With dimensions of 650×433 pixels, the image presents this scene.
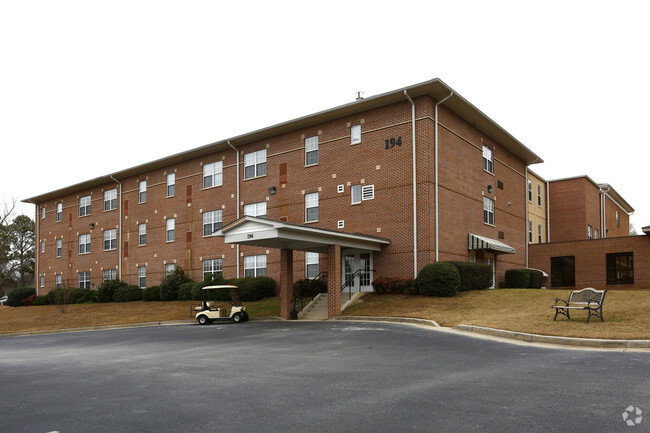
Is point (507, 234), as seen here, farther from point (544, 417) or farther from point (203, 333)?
point (544, 417)

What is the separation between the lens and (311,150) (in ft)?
97.2

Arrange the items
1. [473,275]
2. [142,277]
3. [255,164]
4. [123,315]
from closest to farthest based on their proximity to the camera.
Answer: [473,275]
[123,315]
[255,164]
[142,277]

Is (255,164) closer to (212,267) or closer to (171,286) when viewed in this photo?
(212,267)

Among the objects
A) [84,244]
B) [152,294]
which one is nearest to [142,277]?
[152,294]

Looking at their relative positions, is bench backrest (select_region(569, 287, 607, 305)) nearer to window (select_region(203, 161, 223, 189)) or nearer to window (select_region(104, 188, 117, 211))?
window (select_region(203, 161, 223, 189))

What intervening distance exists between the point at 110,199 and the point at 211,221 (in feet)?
43.2

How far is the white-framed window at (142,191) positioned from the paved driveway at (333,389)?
87.9 ft

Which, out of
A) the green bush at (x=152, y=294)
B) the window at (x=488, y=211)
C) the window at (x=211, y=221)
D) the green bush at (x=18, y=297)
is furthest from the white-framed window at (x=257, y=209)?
the green bush at (x=18, y=297)

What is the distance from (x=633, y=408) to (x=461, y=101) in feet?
71.3

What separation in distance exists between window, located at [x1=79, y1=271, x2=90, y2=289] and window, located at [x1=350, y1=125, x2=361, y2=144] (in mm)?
27544

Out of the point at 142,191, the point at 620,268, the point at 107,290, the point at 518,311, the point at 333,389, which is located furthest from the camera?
the point at 142,191

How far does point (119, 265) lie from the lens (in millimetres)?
41438

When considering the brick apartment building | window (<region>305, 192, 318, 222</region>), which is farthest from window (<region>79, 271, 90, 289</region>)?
window (<region>305, 192, 318, 222</region>)

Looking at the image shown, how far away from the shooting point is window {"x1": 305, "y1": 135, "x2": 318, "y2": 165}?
29.5 metres
